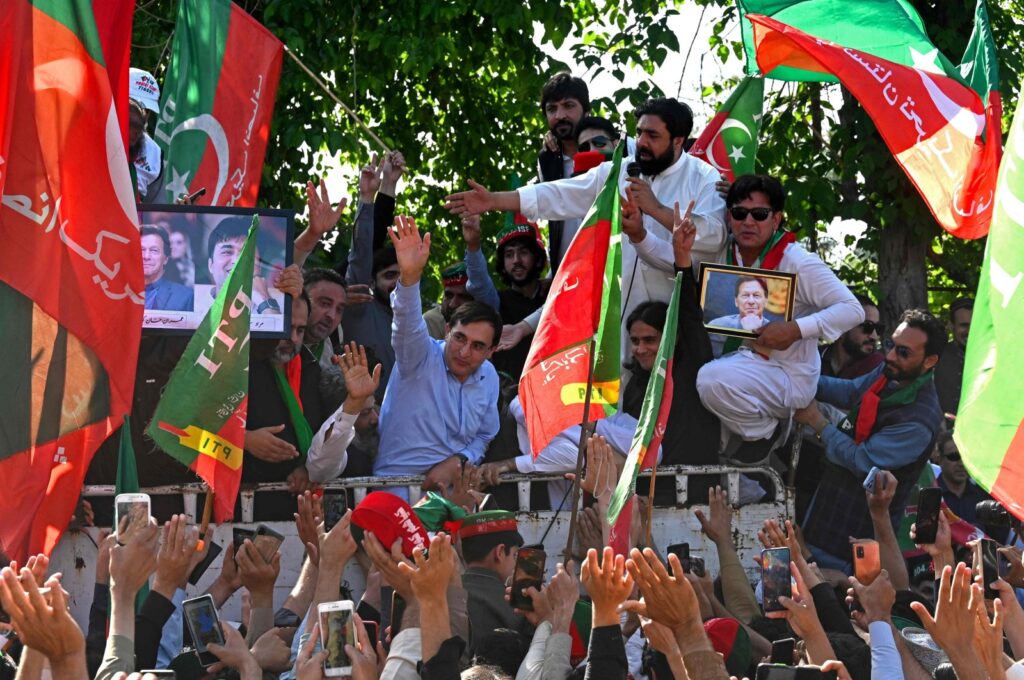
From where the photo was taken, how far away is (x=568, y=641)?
6.18 m

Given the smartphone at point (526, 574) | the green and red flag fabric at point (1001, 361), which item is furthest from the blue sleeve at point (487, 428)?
the green and red flag fabric at point (1001, 361)

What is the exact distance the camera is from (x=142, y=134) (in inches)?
350

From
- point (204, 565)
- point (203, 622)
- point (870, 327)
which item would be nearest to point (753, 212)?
point (870, 327)

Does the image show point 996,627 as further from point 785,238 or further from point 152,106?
point 152,106

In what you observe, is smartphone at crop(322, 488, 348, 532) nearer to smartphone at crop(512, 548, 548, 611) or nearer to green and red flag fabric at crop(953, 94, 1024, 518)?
smartphone at crop(512, 548, 548, 611)

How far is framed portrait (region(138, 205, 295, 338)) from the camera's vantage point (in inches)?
322

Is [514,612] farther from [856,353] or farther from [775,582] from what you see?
[856,353]

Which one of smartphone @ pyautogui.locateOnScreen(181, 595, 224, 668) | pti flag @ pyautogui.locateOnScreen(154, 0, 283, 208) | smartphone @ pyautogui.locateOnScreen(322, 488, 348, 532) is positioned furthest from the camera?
pti flag @ pyautogui.locateOnScreen(154, 0, 283, 208)

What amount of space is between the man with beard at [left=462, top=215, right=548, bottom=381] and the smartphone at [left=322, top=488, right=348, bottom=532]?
1584 millimetres

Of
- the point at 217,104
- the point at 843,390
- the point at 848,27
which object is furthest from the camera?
the point at 848,27

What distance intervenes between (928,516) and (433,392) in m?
2.54

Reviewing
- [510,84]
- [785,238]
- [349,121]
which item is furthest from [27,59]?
[510,84]

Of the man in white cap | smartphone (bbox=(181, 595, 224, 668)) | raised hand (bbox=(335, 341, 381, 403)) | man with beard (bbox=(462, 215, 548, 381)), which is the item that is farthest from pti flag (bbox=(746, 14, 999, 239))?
smartphone (bbox=(181, 595, 224, 668))

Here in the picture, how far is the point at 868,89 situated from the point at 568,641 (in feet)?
13.2
